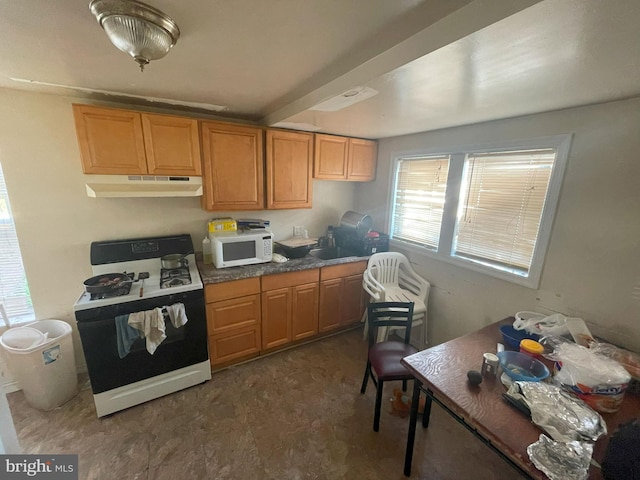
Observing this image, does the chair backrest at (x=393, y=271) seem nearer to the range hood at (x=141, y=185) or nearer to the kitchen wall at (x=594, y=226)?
the kitchen wall at (x=594, y=226)

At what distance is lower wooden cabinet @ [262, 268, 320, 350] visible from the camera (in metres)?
2.44

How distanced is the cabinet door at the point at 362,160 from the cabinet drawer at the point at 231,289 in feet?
5.39

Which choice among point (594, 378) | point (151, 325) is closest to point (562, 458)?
point (594, 378)

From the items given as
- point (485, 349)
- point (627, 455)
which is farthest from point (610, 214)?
point (627, 455)

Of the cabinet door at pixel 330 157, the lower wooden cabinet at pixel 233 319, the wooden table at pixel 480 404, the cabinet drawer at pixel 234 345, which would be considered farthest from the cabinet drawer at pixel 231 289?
the wooden table at pixel 480 404

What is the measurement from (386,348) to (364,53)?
189 centimetres

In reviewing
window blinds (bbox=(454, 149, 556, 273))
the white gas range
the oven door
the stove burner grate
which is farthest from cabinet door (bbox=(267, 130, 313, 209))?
window blinds (bbox=(454, 149, 556, 273))

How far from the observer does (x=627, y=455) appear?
31.6 inches

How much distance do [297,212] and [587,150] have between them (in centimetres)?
249

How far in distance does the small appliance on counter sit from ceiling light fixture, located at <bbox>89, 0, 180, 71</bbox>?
7.54 ft

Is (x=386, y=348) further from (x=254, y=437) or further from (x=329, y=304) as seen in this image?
(x=254, y=437)

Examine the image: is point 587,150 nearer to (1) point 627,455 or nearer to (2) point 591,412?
(2) point 591,412

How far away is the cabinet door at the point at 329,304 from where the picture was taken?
8.93 ft

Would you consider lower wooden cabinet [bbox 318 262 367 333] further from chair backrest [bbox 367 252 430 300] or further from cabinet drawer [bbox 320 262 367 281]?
chair backrest [bbox 367 252 430 300]
